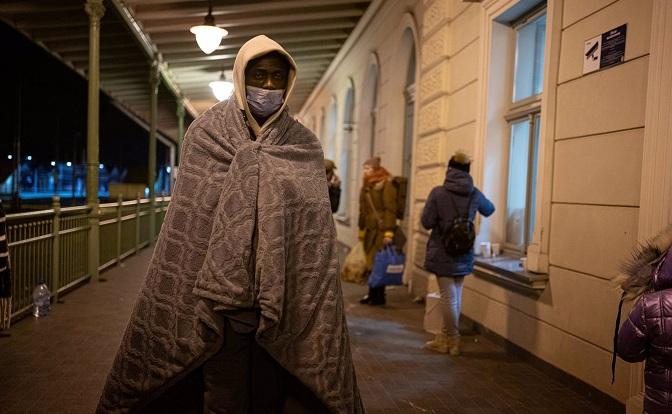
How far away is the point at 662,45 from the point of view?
11.1 feet

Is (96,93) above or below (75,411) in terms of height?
above

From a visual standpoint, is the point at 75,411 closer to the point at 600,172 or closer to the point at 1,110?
the point at 600,172

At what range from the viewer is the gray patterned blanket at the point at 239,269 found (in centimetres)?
205

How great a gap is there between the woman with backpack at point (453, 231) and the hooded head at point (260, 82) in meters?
3.03

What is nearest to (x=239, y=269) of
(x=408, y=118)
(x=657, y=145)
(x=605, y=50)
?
(x=657, y=145)

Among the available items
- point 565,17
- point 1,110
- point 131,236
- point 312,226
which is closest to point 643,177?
point 565,17

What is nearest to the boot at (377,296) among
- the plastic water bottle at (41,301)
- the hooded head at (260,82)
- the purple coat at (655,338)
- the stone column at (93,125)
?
the plastic water bottle at (41,301)

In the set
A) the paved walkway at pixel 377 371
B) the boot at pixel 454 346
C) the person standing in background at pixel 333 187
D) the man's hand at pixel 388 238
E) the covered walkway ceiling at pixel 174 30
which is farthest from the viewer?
the covered walkway ceiling at pixel 174 30

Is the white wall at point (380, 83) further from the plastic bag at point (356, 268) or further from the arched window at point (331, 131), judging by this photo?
the plastic bag at point (356, 268)

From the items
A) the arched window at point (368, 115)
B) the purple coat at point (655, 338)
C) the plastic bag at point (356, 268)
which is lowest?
the plastic bag at point (356, 268)

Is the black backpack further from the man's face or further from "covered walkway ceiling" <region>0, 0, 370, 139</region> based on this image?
"covered walkway ceiling" <region>0, 0, 370, 139</region>

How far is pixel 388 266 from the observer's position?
22.1 ft

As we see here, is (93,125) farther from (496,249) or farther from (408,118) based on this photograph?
(496,249)

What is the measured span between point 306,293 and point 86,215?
21.8ft
